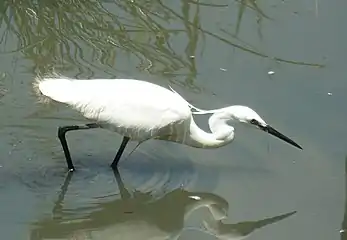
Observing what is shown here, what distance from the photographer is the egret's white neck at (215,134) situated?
3.77 m

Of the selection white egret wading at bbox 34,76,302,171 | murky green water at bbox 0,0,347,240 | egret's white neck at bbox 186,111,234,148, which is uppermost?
white egret wading at bbox 34,76,302,171

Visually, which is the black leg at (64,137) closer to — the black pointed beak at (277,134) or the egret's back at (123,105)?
the egret's back at (123,105)

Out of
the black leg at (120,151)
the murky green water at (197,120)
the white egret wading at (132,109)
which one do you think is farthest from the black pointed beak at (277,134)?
the black leg at (120,151)

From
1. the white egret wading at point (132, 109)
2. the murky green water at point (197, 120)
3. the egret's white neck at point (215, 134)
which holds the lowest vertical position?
the murky green water at point (197, 120)

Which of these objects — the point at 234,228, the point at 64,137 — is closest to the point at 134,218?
the point at 234,228

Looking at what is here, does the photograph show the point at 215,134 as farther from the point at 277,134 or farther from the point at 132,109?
the point at 132,109

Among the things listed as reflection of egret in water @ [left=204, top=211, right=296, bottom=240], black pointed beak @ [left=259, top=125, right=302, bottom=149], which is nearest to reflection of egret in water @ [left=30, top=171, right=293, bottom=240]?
reflection of egret in water @ [left=204, top=211, right=296, bottom=240]

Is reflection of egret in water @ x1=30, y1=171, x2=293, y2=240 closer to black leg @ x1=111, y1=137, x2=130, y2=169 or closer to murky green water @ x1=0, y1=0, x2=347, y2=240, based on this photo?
murky green water @ x1=0, y1=0, x2=347, y2=240

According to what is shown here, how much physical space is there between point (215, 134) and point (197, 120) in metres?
0.42

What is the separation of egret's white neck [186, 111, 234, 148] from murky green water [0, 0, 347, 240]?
0.12 meters

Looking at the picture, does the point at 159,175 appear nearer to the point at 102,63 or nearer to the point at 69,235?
the point at 69,235

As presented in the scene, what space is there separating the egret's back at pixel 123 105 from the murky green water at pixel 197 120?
251 millimetres

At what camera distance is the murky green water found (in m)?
3.49

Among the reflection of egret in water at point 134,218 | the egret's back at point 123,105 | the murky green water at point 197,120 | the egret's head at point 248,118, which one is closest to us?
the reflection of egret in water at point 134,218
